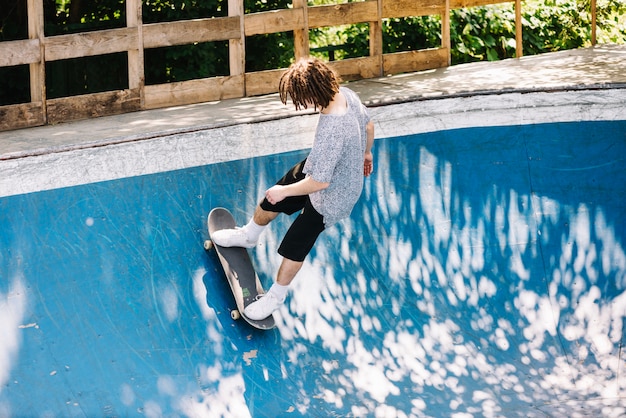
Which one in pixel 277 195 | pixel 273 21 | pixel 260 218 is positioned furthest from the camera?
pixel 273 21

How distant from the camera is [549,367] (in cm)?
557

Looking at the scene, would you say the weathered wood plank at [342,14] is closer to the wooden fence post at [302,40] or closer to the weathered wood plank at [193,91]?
the wooden fence post at [302,40]

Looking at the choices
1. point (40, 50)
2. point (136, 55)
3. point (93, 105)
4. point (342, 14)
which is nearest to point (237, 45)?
point (136, 55)

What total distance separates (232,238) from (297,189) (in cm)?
104

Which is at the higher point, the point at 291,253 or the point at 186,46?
the point at 186,46

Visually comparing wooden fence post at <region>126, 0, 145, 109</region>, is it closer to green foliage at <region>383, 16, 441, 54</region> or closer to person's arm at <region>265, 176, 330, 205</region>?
green foliage at <region>383, 16, 441, 54</region>

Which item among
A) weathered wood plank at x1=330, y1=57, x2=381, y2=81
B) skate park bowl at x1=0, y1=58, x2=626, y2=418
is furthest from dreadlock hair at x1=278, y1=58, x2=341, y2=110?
weathered wood plank at x1=330, y1=57, x2=381, y2=81

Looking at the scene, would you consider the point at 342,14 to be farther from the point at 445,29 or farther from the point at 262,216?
the point at 262,216

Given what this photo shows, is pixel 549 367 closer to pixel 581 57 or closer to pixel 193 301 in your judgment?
pixel 193 301

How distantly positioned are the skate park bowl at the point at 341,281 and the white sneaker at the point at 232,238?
209 mm

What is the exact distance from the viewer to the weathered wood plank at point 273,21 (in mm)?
9070

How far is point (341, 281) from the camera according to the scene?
19.3 feet

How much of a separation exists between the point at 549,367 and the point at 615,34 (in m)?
10.5

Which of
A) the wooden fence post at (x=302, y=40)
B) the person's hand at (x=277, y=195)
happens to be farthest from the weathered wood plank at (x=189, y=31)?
the person's hand at (x=277, y=195)
